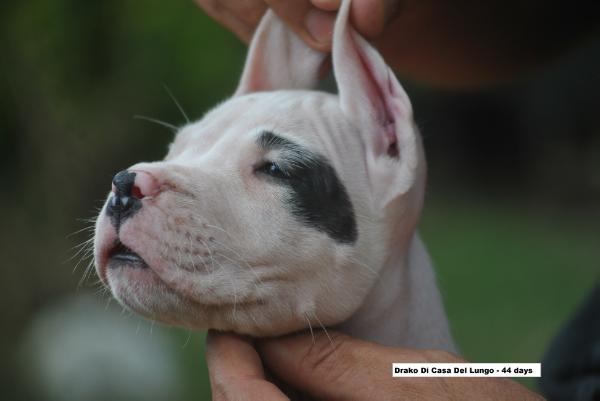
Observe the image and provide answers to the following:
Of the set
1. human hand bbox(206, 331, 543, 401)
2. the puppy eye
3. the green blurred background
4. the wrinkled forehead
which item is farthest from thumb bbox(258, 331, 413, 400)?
the green blurred background

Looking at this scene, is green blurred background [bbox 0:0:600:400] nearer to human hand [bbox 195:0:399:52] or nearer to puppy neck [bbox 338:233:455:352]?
human hand [bbox 195:0:399:52]

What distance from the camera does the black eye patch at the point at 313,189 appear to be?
2.61 metres

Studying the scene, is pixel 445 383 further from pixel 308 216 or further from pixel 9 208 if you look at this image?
pixel 9 208

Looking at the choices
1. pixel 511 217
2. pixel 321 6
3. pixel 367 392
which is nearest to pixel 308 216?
pixel 367 392

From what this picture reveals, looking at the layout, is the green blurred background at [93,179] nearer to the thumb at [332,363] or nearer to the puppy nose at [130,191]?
the thumb at [332,363]

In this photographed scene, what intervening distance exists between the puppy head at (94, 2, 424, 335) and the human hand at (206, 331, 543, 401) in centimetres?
9

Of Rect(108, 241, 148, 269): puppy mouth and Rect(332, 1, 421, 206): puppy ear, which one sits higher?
Rect(332, 1, 421, 206): puppy ear

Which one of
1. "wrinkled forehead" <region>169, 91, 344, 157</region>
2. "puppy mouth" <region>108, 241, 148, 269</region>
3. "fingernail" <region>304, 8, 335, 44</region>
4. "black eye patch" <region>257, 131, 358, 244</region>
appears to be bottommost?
"puppy mouth" <region>108, 241, 148, 269</region>

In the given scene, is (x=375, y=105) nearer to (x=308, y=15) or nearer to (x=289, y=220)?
(x=308, y=15)

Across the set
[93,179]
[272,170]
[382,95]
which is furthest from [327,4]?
[93,179]

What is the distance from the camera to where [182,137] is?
292 cm

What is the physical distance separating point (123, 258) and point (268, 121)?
646 millimetres

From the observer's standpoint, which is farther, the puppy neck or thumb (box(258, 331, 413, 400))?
the puppy neck

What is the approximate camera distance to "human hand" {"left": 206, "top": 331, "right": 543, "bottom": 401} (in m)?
2.40
